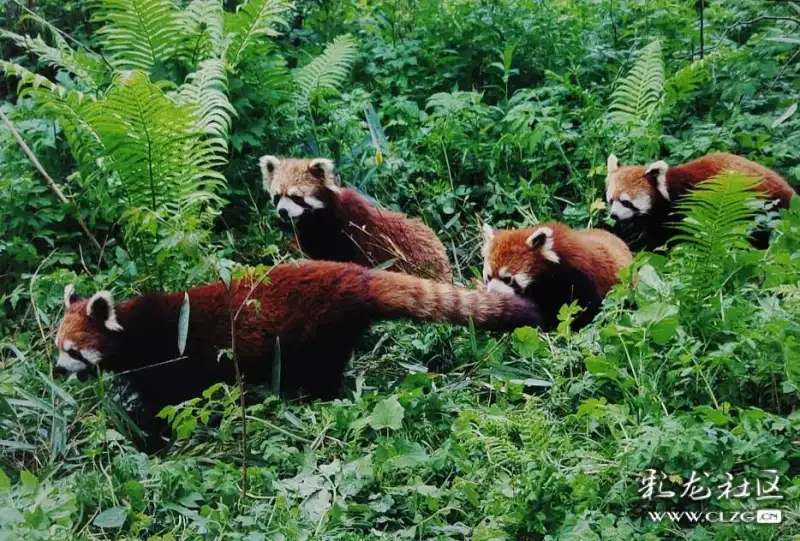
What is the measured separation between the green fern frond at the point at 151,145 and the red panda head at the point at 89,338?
25.9 inches

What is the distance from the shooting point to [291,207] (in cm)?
545

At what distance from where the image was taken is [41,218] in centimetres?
520

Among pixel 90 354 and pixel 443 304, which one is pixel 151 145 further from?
pixel 443 304

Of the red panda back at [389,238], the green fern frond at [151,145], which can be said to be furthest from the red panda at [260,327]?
the red panda back at [389,238]

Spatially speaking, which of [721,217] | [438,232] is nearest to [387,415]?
[721,217]

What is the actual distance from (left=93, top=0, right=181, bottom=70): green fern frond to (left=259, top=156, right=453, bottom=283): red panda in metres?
1.01

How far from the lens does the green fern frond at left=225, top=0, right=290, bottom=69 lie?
18.7 ft

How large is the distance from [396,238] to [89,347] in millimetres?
1838

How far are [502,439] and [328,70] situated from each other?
3488 millimetres

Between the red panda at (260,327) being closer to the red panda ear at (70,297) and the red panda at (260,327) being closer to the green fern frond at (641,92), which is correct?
the red panda ear at (70,297)

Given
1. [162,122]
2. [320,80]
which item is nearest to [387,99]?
[320,80]

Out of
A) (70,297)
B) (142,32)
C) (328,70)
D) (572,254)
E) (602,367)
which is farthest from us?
(328,70)

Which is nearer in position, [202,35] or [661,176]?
[661,176]

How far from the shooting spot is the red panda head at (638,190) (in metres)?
5.28
